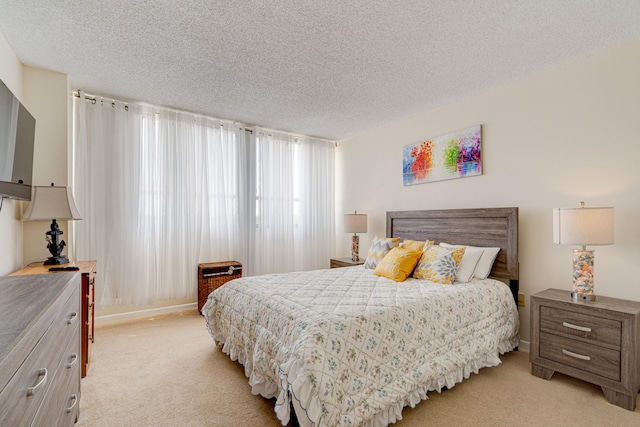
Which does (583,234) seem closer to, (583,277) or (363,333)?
(583,277)

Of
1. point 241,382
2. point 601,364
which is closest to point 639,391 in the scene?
point 601,364

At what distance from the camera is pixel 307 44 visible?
2424 millimetres

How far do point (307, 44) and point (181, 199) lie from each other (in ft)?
8.16

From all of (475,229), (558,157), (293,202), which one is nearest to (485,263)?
(475,229)

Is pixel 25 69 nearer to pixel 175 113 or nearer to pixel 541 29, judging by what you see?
pixel 175 113

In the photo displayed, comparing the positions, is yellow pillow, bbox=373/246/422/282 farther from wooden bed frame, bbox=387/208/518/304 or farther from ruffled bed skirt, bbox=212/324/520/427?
ruffled bed skirt, bbox=212/324/520/427

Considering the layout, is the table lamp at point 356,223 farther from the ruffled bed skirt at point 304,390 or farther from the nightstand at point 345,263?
the ruffled bed skirt at point 304,390

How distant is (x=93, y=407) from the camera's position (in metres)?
1.99

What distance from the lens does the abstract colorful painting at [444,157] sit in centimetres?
336

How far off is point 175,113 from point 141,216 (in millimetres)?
1333

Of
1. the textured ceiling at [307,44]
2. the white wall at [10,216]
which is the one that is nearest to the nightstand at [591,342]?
the textured ceiling at [307,44]

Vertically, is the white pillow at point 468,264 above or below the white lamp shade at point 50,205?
below

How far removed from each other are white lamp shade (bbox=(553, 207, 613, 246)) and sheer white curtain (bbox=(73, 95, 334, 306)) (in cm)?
337

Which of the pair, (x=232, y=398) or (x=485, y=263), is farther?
(x=485, y=263)
